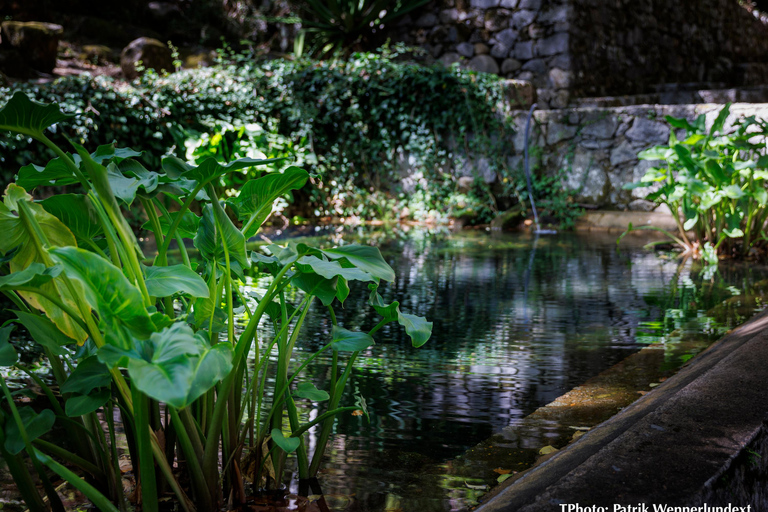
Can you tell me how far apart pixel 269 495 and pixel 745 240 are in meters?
4.01

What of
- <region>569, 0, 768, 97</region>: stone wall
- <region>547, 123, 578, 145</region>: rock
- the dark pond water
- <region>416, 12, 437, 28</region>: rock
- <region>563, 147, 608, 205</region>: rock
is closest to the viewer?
the dark pond water

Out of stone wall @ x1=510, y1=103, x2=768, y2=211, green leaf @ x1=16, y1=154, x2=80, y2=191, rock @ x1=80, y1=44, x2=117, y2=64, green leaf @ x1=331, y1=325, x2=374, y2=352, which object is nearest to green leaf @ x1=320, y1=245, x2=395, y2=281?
green leaf @ x1=331, y1=325, x2=374, y2=352

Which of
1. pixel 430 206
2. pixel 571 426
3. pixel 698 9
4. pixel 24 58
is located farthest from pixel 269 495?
pixel 698 9

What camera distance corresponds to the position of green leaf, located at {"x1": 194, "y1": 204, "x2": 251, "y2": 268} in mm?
1159

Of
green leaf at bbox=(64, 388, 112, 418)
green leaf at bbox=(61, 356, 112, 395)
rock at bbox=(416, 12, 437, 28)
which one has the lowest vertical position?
green leaf at bbox=(64, 388, 112, 418)

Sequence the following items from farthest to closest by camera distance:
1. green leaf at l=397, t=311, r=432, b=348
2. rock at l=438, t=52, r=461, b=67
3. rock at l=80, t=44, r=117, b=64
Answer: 1. rock at l=80, t=44, r=117, b=64
2. rock at l=438, t=52, r=461, b=67
3. green leaf at l=397, t=311, r=432, b=348

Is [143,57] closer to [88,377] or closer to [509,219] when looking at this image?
[509,219]

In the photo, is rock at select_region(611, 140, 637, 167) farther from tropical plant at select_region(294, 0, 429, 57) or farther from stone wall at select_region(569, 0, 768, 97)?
tropical plant at select_region(294, 0, 429, 57)

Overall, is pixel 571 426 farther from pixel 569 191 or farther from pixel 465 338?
pixel 569 191

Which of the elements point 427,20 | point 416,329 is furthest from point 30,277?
point 427,20

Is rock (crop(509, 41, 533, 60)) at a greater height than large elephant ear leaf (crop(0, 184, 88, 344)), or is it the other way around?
rock (crop(509, 41, 533, 60))

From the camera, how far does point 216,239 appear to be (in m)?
1.20

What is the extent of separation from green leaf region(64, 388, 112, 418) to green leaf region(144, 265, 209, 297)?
0.19m

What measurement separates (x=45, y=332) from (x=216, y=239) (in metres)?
0.33
